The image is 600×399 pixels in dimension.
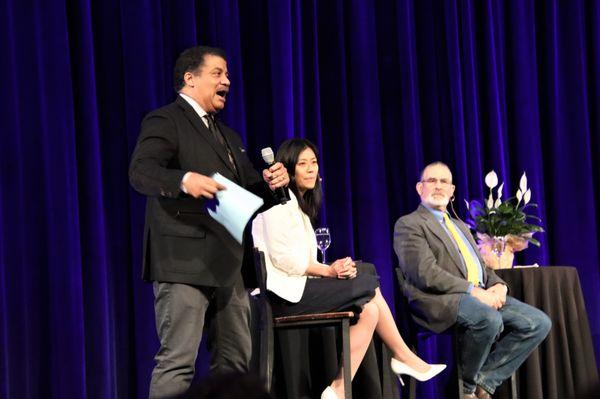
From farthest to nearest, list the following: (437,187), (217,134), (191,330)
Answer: (437,187) → (217,134) → (191,330)

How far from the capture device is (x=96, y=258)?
360 centimetres

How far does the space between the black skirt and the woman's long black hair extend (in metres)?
0.42

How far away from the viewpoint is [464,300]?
377 centimetres

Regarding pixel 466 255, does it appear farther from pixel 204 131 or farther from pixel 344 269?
pixel 204 131

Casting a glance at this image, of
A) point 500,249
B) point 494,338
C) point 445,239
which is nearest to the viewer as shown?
point 494,338

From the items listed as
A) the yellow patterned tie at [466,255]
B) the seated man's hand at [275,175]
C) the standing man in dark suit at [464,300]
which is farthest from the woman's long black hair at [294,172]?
the seated man's hand at [275,175]

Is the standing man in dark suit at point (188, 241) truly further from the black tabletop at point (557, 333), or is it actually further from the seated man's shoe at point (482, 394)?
the black tabletop at point (557, 333)

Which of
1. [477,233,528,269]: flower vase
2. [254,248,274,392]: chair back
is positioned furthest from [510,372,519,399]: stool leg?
[254,248,274,392]: chair back

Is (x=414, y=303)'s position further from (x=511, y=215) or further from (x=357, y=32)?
(x=357, y=32)

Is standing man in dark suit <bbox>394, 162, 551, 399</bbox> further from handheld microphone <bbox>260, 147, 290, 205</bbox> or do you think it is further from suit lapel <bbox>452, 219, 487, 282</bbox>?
handheld microphone <bbox>260, 147, 290, 205</bbox>

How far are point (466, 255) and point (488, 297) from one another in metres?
0.34

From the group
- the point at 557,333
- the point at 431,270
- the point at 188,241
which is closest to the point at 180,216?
the point at 188,241

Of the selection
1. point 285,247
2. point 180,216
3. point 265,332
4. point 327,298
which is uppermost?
point 180,216

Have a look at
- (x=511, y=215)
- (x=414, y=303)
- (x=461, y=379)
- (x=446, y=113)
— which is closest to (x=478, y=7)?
(x=446, y=113)
